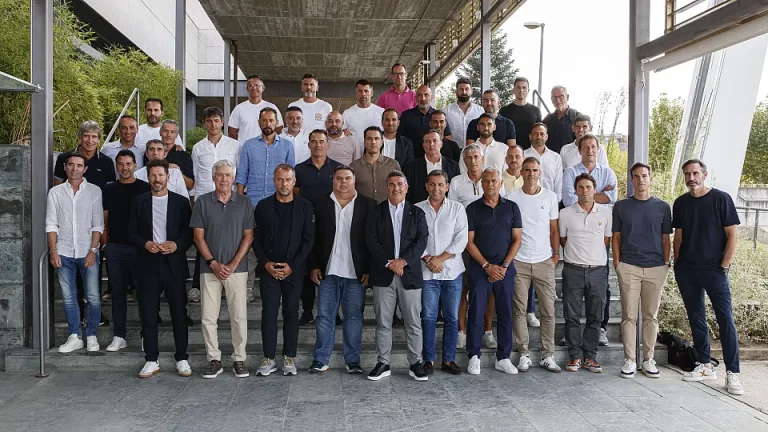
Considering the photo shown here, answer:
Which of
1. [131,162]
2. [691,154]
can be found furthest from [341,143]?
[691,154]

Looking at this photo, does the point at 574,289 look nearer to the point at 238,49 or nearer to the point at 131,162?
the point at 131,162

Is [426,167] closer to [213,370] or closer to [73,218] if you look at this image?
[213,370]

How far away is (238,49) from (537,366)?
1095 cm

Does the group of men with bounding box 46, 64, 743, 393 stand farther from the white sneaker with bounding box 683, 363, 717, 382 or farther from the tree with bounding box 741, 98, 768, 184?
the tree with bounding box 741, 98, 768, 184

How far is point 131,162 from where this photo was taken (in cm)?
573

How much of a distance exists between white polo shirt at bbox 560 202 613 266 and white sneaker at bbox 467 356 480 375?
1.15m

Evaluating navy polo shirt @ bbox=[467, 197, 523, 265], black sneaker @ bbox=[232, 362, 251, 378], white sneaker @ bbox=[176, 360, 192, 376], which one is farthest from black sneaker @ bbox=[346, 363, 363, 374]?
navy polo shirt @ bbox=[467, 197, 523, 265]

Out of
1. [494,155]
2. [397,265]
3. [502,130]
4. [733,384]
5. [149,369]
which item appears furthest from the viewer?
[502,130]

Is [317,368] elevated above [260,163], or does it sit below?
below

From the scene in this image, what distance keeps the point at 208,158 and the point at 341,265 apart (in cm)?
184

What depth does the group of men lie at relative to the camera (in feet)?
17.8

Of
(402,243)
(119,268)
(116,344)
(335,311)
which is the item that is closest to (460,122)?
(402,243)

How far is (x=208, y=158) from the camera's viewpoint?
6391mm

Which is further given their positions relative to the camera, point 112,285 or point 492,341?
point 492,341
